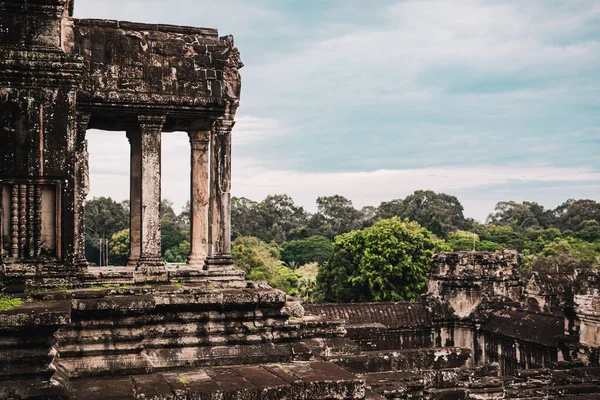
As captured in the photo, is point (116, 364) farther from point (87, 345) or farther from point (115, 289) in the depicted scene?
point (115, 289)

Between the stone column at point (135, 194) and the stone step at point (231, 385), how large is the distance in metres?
4.30

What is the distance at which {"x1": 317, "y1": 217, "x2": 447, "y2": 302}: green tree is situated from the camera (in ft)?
Result: 112

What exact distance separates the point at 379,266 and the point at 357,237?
8.10ft

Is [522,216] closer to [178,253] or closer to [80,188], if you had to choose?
[178,253]

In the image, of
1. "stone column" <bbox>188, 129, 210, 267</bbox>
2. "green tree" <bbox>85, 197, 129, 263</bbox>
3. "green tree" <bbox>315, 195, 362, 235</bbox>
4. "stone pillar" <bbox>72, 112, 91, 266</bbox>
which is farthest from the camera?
"green tree" <bbox>315, 195, 362, 235</bbox>

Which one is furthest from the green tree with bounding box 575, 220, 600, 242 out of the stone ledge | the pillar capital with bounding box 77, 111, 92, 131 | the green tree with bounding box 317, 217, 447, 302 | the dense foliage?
the stone ledge

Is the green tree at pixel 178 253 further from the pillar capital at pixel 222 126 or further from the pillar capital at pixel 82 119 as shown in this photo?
the pillar capital at pixel 82 119

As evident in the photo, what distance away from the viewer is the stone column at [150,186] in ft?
34.6

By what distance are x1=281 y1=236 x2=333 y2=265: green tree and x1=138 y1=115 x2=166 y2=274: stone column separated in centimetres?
5888

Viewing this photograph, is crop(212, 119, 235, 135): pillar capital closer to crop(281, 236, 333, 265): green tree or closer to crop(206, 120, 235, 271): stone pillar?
crop(206, 120, 235, 271): stone pillar

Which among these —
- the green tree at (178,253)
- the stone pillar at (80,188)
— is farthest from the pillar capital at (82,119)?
the green tree at (178,253)

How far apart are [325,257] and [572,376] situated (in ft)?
178

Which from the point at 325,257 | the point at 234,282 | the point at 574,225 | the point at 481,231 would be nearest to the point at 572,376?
the point at 234,282

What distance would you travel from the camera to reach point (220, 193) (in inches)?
437
